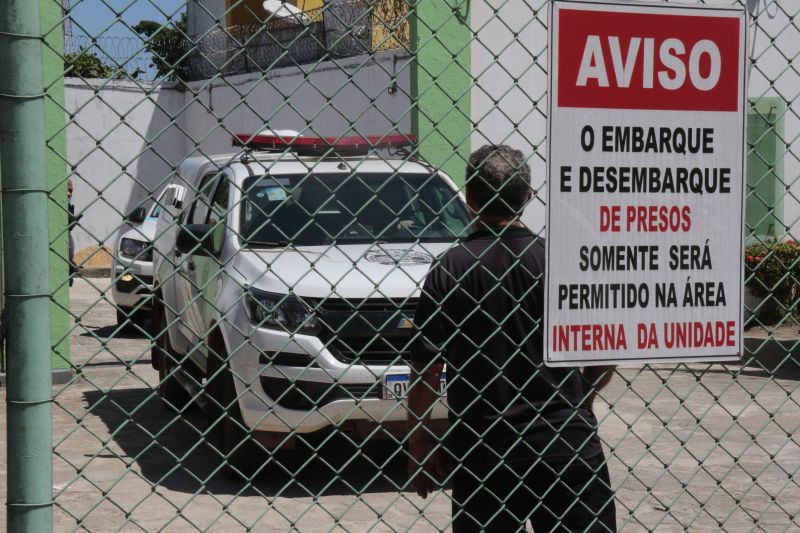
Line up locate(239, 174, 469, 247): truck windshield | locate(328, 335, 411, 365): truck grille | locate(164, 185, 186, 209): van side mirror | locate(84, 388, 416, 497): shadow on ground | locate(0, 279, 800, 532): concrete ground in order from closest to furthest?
locate(0, 279, 800, 532): concrete ground < locate(328, 335, 411, 365): truck grille < locate(84, 388, 416, 497): shadow on ground < locate(239, 174, 469, 247): truck windshield < locate(164, 185, 186, 209): van side mirror

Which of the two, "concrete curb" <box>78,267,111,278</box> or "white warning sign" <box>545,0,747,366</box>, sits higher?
"white warning sign" <box>545,0,747,366</box>

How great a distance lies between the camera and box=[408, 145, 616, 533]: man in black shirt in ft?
10.7

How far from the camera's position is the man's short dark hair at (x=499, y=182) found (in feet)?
10.8

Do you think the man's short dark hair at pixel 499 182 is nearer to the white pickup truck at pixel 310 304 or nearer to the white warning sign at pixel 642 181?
the white warning sign at pixel 642 181

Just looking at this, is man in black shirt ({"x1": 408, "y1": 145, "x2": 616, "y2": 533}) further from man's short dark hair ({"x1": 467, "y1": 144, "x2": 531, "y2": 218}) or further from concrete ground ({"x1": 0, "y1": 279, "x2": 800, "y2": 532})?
concrete ground ({"x1": 0, "y1": 279, "x2": 800, "y2": 532})

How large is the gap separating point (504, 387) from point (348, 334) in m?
3.11

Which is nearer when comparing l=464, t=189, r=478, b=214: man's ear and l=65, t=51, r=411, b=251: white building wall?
l=464, t=189, r=478, b=214: man's ear

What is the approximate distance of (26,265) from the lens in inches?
90.9

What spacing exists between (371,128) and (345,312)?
26.3 ft

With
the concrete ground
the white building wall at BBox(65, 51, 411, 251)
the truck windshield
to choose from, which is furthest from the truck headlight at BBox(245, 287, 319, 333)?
the white building wall at BBox(65, 51, 411, 251)

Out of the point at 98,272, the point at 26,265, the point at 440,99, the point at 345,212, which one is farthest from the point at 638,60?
the point at 98,272

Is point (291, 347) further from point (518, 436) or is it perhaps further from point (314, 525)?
point (518, 436)

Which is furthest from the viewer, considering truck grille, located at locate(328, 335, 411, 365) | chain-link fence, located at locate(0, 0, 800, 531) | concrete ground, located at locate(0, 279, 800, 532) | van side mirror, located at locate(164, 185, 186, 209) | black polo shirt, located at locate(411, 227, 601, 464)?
van side mirror, located at locate(164, 185, 186, 209)

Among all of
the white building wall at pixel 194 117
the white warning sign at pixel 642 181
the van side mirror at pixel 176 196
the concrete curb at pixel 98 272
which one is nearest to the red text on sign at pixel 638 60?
the white warning sign at pixel 642 181
